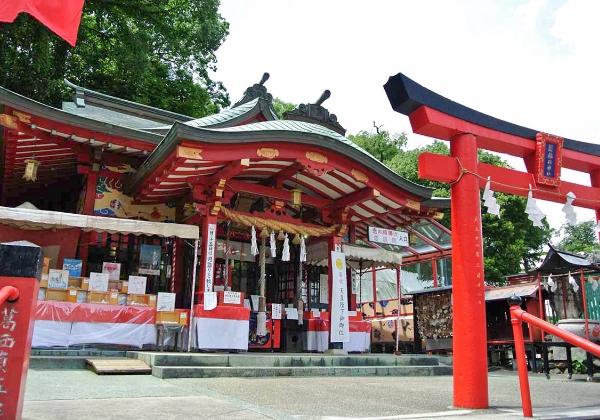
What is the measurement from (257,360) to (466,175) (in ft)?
15.5

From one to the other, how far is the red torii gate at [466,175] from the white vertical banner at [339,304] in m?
5.35

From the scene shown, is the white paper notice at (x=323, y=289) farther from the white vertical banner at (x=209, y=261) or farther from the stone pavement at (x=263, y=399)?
the stone pavement at (x=263, y=399)

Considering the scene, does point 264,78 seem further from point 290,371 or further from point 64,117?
point 290,371

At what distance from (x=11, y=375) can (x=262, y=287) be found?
8.26m

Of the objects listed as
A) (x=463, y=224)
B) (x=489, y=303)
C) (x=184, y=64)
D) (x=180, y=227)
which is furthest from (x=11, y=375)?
(x=184, y=64)

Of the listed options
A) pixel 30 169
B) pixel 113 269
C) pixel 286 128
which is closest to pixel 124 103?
pixel 30 169

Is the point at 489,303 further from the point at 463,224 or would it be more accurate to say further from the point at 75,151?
the point at 75,151

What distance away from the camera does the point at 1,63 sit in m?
16.0

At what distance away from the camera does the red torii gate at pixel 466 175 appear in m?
5.38

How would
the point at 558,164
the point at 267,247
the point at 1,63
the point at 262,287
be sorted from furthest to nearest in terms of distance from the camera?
the point at 1,63, the point at 267,247, the point at 262,287, the point at 558,164

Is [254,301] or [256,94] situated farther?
[256,94]

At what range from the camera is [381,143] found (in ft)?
131

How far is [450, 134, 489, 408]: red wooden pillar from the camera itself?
5.27m

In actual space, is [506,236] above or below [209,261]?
above
